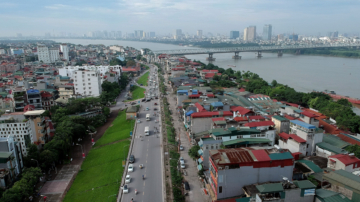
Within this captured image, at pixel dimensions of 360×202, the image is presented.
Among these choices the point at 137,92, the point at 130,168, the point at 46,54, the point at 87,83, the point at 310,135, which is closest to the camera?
the point at 130,168

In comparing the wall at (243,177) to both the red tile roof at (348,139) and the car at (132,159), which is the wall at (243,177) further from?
the red tile roof at (348,139)

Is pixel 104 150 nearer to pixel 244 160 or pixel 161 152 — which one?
pixel 161 152

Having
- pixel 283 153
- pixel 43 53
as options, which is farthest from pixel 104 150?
pixel 43 53

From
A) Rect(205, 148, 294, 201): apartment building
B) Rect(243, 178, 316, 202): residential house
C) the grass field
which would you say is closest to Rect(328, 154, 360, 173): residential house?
Rect(205, 148, 294, 201): apartment building

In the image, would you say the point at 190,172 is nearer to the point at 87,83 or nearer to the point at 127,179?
the point at 127,179

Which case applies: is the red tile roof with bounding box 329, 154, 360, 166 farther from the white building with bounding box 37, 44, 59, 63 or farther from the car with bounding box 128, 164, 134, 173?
the white building with bounding box 37, 44, 59, 63

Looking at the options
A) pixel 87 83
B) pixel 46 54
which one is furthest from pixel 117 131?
pixel 46 54
